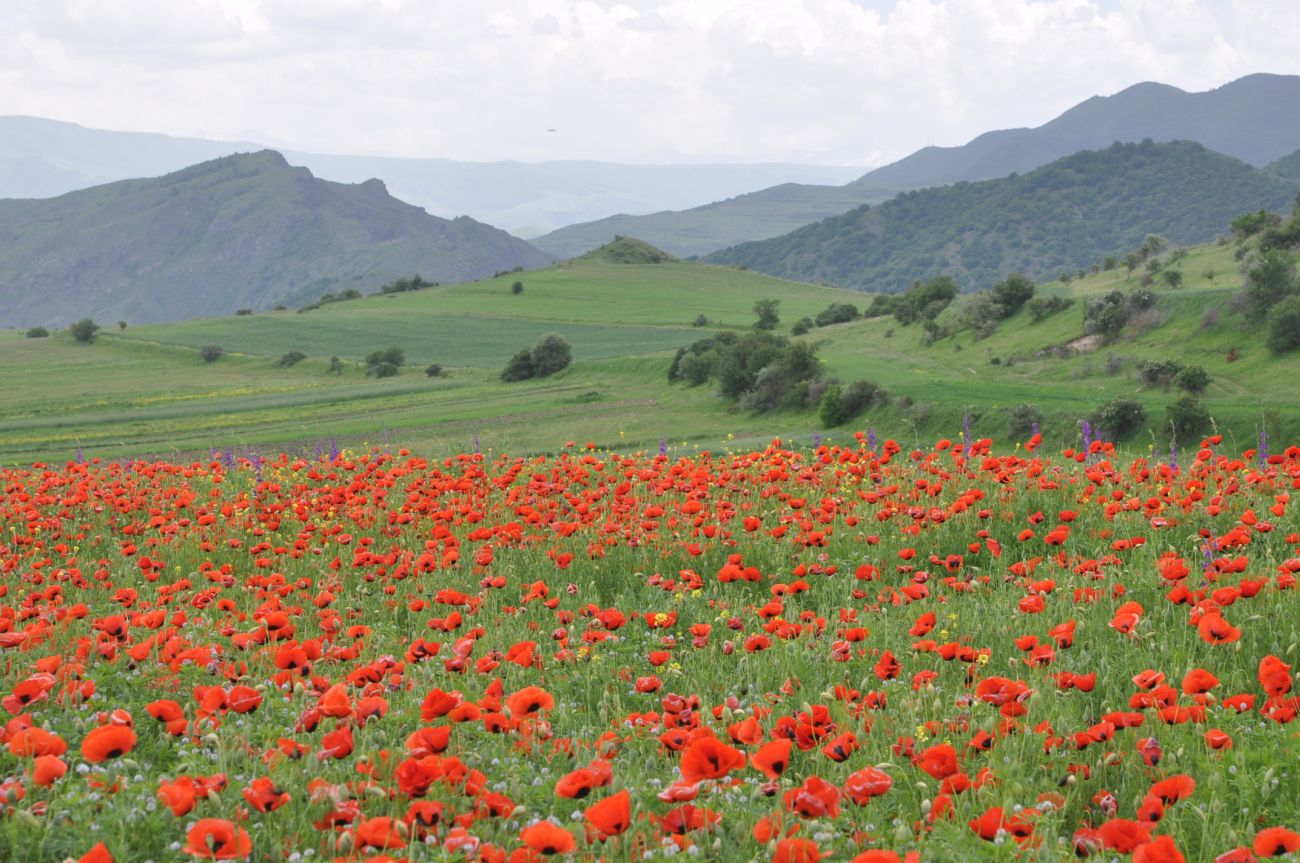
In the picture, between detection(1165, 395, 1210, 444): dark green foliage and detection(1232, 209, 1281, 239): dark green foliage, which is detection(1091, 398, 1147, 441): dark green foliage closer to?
detection(1165, 395, 1210, 444): dark green foliage

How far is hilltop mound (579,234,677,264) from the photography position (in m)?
170

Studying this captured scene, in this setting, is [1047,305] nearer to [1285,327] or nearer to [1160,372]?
[1160,372]

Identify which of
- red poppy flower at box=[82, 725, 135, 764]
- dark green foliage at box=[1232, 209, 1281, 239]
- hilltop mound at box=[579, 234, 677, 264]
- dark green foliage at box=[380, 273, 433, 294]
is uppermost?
hilltop mound at box=[579, 234, 677, 264]

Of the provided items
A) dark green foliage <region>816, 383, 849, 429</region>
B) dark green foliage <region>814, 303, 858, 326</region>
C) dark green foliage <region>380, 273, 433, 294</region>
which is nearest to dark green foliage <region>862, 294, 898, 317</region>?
dark green foliage <region>814, 303, 858, 326</region>

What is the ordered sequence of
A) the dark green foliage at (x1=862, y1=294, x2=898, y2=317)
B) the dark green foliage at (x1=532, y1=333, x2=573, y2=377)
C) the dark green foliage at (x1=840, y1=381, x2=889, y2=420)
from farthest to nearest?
the dark green foliage at (x1=862, y1=294, x2=898, y2=317), the dark green foliage at (x1=532, y1=333, x2=573, y2=377), the dark green foliage at (x1=840, y1=381, x2=889, y2=420)

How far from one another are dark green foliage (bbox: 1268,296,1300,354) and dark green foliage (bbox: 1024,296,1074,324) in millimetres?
15341

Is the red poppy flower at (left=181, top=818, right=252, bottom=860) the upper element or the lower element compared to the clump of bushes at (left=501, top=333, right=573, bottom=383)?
upper

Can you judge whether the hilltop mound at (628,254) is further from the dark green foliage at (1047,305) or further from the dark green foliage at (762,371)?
the dark green foliage at (1047,305)

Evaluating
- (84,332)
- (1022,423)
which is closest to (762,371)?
(1022,423)

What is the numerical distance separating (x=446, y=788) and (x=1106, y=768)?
8.16 feet

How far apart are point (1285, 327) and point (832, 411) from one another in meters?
15.3

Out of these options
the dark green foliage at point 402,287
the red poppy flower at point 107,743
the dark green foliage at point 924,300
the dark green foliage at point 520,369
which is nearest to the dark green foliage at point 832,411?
the dark green foliage at point 924,300

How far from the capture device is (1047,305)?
54.5 metres

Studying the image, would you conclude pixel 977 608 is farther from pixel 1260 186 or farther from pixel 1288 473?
pixel 1260 186
